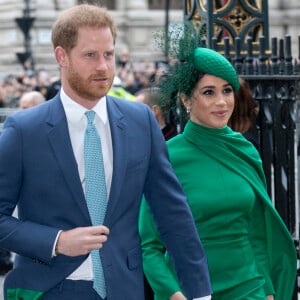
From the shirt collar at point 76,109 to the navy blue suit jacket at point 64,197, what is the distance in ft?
0.09

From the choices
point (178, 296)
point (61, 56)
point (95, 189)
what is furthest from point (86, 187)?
point (178, 296)

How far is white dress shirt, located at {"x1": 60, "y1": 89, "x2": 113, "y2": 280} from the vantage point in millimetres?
3590

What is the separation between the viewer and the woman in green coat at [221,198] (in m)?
4.46

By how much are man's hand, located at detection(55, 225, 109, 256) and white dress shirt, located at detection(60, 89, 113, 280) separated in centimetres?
13

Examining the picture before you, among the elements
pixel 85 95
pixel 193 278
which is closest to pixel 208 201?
pixel 193 278

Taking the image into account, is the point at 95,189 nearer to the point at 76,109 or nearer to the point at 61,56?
the point at 76,109

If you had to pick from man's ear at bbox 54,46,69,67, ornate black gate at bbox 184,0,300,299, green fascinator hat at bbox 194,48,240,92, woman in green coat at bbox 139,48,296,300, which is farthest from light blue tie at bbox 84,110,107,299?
ornate black gate at bbox 184,0,300,299

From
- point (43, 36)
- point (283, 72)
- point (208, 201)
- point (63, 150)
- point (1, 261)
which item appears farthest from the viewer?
point (43, 36)

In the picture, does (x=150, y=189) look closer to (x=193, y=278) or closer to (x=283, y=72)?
(x=193, y=278)

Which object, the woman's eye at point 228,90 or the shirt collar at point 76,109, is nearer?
the shirt collar at point 76,109

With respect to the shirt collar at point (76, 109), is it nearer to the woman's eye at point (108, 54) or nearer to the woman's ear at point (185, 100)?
the woman's eye at point (108, 54)

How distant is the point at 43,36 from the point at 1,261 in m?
26.3

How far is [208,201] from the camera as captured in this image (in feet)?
14.7

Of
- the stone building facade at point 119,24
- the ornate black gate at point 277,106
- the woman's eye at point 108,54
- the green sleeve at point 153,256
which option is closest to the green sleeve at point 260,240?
the green sleeve at point 153,256
